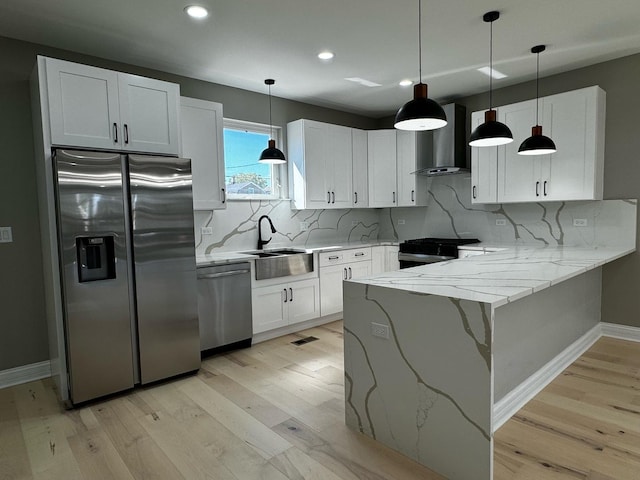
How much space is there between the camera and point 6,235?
3.02 metres

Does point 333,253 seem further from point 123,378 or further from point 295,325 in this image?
point 123,378

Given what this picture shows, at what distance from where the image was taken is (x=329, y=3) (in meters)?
2.56

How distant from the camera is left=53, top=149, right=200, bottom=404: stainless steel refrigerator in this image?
2.62m

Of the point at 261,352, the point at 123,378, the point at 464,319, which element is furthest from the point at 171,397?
the point at 464,319

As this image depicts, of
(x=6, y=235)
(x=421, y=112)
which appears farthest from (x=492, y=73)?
(x=6, y=235)

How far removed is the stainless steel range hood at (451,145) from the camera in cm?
454

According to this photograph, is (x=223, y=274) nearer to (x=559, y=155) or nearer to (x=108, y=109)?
(x=108, y=109)

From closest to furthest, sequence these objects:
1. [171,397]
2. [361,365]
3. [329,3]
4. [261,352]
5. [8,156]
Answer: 1. [361,365]
2. [329,3]
3. [171,397]
4. [8,156]
5. [261,352]

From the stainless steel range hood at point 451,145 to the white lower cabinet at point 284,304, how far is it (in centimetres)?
199

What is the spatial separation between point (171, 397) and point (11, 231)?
1789 millimetres

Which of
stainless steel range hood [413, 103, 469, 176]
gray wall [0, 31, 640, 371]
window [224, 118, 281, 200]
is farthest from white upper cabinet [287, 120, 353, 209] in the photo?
stainless steel range hood [413, 103, 469, 176]

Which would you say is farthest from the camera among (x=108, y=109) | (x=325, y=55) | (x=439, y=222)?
(x=439, y=222)

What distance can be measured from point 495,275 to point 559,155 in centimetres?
212

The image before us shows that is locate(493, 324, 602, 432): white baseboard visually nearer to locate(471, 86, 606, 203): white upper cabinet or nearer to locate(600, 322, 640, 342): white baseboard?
locate(600, 322, 640, 342): white baseboard
